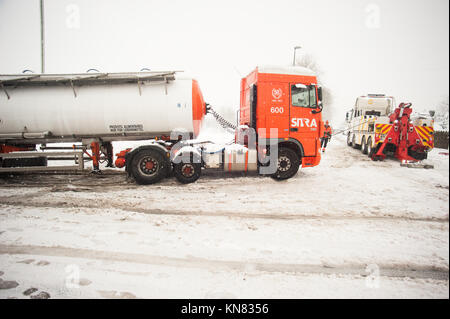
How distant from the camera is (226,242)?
142 inches

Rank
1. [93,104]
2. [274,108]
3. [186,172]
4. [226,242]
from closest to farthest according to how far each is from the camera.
Answer: [226,242], [93,104], [186,172], [274,108]

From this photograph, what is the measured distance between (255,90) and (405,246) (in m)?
5.59

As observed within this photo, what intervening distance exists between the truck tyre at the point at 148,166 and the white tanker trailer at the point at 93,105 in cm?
76

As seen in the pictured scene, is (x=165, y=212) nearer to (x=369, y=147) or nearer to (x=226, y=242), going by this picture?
(x=226, y=242)

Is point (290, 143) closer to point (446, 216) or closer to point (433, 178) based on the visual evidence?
point (433, 178)

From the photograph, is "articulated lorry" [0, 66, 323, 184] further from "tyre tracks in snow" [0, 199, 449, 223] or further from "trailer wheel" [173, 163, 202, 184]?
"tyre tracks in snow" [0, 199, 449, 223]

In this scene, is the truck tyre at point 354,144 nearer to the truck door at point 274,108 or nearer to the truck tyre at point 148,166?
the truck door at point 274,108

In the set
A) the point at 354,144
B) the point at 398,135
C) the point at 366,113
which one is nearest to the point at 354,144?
the point at 354,144

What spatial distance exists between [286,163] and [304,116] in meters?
1.58

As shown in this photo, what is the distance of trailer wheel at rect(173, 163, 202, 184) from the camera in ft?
24.1

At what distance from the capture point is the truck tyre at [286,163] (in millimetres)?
7742

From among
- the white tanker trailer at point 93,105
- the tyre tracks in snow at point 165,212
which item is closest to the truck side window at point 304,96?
the white tanker trailer at point 93,105
